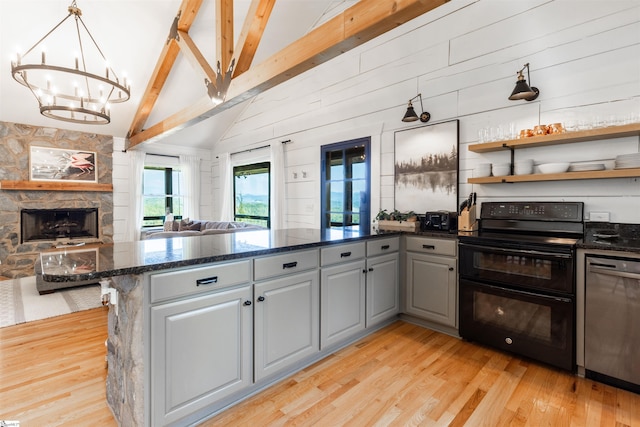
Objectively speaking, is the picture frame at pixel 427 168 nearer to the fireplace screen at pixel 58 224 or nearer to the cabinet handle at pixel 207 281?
the cabinet handle at pixel 207 281

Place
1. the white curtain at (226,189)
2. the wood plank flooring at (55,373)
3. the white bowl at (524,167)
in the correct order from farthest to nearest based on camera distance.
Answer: the white curtain at (226,189) < the white bowl at (524,167) < the wood plank flooring at (55,373)

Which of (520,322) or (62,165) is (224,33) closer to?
(520,322)

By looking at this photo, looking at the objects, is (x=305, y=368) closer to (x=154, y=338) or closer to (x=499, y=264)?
(x=154, y=338)

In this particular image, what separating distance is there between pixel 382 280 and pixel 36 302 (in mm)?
4237

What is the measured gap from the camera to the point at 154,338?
1556mm

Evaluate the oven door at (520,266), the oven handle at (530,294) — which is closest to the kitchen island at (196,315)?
the oven door at (520,266)

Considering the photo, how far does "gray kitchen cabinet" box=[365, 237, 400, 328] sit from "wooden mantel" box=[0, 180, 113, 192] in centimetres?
578

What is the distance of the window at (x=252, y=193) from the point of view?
614 centimetres

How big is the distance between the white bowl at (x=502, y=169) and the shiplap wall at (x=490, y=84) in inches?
7.3

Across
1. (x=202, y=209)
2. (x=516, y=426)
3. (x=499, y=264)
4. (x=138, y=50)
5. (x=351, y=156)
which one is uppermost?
(x=138, y=50)

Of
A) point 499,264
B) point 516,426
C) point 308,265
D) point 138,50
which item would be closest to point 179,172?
point 138,50

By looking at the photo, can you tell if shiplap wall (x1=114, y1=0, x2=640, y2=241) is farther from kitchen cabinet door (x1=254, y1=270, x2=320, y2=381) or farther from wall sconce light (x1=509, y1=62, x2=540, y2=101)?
kitchen cabinet door (x1=254, y1=270, x2=320, y2=381)

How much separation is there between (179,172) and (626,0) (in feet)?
24.3

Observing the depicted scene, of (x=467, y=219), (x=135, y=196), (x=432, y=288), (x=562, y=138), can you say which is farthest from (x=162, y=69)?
(x=562, y=138)
